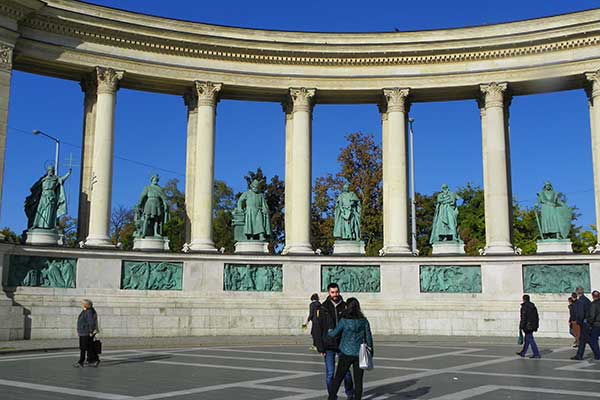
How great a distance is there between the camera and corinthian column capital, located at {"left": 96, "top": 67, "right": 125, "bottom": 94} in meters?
38.7

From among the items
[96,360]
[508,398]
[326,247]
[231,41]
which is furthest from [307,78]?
[326,247]

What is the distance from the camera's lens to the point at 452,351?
29000mm

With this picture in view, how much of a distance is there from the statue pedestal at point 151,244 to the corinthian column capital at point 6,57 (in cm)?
1126

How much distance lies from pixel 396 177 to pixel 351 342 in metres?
27.1

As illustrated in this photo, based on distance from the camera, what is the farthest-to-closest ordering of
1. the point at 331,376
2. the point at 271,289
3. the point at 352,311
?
the point at 271,289 < the point at 331,376 < the point at 352,311

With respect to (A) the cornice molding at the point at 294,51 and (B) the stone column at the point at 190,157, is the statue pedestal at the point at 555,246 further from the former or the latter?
(B) the stone column at the point at 190,157

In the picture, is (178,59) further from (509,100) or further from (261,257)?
(509,100)

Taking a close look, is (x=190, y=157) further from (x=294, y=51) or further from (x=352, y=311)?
(x=352, y=311)

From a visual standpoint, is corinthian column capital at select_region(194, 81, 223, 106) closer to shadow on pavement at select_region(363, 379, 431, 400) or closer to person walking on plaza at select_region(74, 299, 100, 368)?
person walking on plaza at select_region(74, 299, 100, 368)

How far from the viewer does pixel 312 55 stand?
4222cm

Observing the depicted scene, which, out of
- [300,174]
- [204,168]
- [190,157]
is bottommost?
[300,174]

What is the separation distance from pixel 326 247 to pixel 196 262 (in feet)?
146

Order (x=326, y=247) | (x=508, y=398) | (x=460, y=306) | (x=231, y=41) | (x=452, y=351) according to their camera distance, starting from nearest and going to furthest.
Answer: (x=508, y=398)
(x=452, y=351)
(x=460, y=306)
(x=231, y=41)
(x=326, y=247)

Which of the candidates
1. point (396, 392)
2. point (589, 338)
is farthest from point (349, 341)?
point (589, 338)
